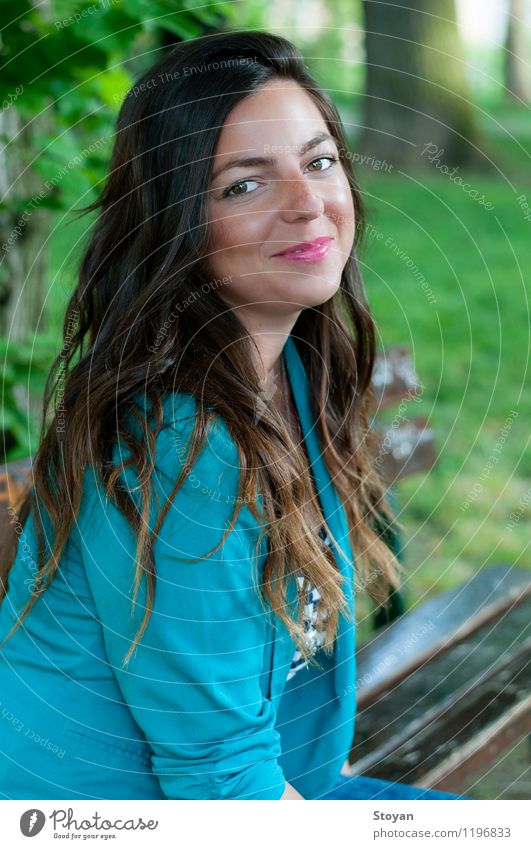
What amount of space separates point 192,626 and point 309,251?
0.55m

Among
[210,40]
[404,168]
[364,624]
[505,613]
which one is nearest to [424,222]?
[404,168]

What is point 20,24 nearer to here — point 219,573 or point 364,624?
point 219,573

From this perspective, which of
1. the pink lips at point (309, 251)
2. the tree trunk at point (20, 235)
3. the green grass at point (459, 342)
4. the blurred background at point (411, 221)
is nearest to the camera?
the pink lips at point (309, 251)

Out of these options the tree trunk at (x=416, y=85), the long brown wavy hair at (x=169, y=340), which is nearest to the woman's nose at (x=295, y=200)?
the long brown wavy hair at (x=169, y=340)

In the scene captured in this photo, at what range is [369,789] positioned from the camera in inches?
66.9

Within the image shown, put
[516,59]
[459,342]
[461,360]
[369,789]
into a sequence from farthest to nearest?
[516,59], [459,342], [461,360], [369,789]

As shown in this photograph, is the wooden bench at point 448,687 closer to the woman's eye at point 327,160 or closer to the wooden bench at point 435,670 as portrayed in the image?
the wooden bench at point 435,670

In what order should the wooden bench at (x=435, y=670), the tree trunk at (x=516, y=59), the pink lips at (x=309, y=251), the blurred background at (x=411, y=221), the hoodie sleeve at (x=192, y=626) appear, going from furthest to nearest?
the tree trunk at (x=516, y=59), the blurred background at (x=411, y=221), the wooden bench at (x=435, y=670), the pink lips at (x=309, y=251), the hoodie sleeve at (x=192, y=626)

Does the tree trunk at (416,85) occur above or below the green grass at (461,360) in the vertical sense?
above

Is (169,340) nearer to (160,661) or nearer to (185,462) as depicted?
(185,462)

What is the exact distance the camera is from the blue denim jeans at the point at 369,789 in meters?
1.65

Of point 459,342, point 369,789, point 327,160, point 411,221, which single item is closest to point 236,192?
point 327,160

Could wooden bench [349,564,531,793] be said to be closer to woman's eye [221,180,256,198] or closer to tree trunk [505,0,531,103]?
woman's eye [221,180,256,198]
